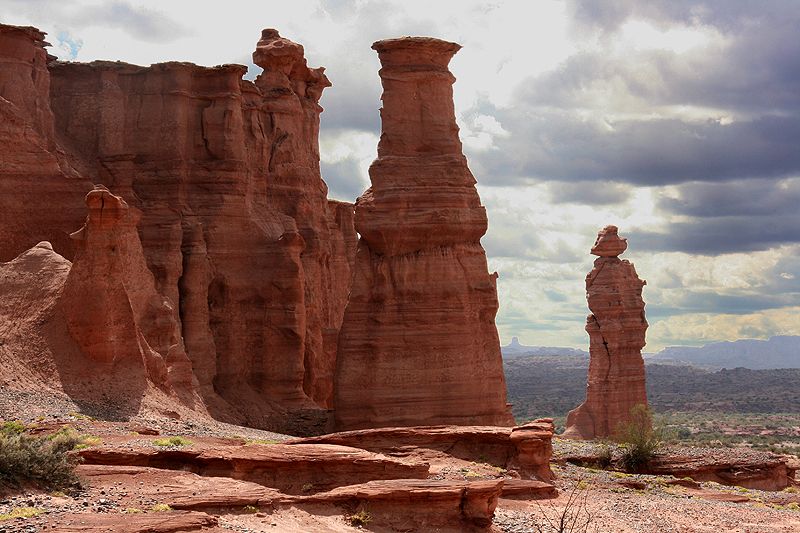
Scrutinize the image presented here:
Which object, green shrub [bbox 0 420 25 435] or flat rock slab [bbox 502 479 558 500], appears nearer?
green shrub [bbox 0 420 25 435]

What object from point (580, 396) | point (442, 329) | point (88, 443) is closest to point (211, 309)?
point (442, 329)

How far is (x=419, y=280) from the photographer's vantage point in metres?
50.8

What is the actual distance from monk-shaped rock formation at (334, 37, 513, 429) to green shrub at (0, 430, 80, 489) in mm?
20987

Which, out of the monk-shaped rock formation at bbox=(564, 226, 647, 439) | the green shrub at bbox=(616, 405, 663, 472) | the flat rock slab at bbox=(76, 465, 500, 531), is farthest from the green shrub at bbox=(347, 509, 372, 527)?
the monk-shaped rock formation at bbox=(564, 226, 647, 439)

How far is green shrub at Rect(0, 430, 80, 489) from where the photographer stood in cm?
2762

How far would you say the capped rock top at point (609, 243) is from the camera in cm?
7831

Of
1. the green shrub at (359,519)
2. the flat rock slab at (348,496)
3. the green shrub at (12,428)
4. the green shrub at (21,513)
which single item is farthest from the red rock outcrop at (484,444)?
the green shrub at (21,513)

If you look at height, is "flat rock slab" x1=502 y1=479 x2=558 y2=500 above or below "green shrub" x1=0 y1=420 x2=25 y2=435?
below

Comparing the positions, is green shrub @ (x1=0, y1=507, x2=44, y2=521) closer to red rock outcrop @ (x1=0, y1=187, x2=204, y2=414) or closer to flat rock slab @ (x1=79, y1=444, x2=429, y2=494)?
flat rock slab @ (x1=79, y1=444, x2=429, y2=494)

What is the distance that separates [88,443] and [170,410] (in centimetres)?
1091

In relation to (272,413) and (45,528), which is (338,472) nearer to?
(45,528)

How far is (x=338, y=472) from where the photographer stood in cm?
3297

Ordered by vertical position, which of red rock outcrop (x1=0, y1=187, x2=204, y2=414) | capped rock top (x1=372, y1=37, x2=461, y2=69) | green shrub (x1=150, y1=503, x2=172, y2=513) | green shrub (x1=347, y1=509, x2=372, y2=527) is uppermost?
capped rock top (x1=372, y1=37, x2=461, y2=69)

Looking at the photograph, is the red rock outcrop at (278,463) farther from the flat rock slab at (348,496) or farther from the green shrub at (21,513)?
the green shrub at (21,513)
